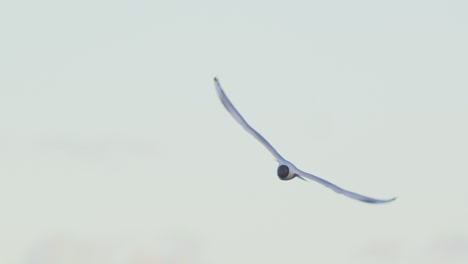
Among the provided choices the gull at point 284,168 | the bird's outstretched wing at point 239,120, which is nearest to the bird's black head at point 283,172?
the gull at point 284,168

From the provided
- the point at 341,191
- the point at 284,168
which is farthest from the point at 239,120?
the point at 341,191

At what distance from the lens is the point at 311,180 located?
258ft

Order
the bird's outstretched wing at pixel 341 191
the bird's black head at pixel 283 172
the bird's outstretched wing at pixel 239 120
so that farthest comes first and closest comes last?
the bird's outstretched wing at pixel 239 120
the bird's black head at pixel 283 172
the bird's outstretched wing at pixel 341 191

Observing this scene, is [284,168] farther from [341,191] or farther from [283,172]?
[341,191]

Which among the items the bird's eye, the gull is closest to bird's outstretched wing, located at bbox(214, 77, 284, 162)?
the gull

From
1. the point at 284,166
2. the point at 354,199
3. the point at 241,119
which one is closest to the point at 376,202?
the point at 354,199

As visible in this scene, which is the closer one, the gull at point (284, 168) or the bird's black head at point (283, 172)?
the gull at point (284, 168)

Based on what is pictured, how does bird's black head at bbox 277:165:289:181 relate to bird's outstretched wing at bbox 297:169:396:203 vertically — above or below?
above

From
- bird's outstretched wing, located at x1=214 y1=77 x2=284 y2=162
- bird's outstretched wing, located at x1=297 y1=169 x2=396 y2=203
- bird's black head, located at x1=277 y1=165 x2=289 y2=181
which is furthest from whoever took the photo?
bird's outstretched wing, located at x1=214 y1=77 x2=284 y2=162

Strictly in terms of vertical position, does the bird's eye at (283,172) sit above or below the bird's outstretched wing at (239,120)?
below

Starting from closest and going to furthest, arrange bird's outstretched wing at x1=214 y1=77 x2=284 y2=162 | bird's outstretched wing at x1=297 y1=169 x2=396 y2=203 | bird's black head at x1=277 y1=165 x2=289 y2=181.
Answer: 1. bird's outstretched wing at x1=297 y1=169 x2=396 y2=203
2. bird's black head at x1=277 y1=165 x2=289 y2=181
3. bird's outstretched wing at x1=214 y1=77 x2=284 y2=162

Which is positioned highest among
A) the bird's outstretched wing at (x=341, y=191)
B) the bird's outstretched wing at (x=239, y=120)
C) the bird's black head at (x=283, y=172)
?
the bird's outstretched wing at (x=239, y=120)

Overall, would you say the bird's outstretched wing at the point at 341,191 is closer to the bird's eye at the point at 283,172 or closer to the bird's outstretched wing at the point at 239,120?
the bird's eye at the point at 283,172

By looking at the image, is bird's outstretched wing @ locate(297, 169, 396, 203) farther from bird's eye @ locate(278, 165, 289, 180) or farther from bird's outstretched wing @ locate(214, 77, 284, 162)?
bird's outstretched wing @ locate(214, 77, 284, 162)
